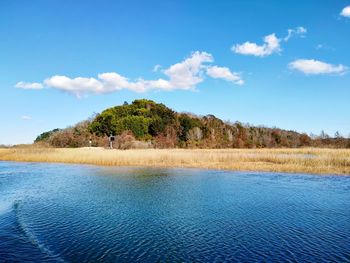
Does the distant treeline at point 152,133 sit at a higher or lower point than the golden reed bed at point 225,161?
higher

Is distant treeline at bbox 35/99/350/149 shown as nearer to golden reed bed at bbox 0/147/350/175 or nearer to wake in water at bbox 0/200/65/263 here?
golden reed bed at bbox 0/147/350/175

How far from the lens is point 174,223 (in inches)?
419

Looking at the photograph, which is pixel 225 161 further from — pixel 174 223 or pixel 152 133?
pixel 152 133

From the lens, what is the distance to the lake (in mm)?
7934

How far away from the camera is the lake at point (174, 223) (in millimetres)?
7934

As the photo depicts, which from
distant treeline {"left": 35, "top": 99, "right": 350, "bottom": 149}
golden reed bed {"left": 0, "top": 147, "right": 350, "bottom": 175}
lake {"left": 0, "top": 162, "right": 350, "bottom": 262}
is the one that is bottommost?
lake {"left": 0, "top": 162, "right": 350, "bottom": 262}

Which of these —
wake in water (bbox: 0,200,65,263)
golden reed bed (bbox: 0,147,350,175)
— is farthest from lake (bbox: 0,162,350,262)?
golden reed bed (bbox: 0,147,350,175)

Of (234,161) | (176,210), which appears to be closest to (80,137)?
(234,161)

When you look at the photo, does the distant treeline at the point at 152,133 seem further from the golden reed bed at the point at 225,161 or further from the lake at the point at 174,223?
the lake at the point at 174,223

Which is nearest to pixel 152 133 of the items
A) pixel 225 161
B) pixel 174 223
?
pixel 225 161

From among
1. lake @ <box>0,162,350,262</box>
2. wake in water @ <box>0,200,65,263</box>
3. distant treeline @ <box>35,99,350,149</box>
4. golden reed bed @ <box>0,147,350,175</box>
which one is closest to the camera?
wake in water @ <box>0,200,65,263</box>

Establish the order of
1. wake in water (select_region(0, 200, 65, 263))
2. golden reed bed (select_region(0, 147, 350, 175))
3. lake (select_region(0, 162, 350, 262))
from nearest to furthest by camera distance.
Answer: wake in water (select_region(0, 200, 65, 263)), lake (select_region(0, 162, 350, 262)), golden reed bed (select_region(0, 147, 350, 175))

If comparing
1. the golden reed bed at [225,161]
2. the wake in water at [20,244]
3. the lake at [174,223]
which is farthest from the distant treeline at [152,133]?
the wake in water at [20,244]

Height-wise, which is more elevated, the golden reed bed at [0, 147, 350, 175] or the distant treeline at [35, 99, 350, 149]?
the distant treeline at [35, 99, 350, 149]
